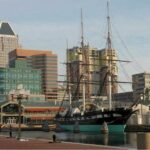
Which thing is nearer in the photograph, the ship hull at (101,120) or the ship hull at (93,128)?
the ship hull at (93,128)

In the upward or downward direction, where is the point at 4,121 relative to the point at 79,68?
downward

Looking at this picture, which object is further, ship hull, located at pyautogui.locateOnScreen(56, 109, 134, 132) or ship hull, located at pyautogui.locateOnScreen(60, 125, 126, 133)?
ship hull, located at pyautogui.locateOnScreen(56, 109, 134, 132)

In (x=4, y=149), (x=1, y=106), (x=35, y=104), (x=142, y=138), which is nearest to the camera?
A: (x=142, y=138)

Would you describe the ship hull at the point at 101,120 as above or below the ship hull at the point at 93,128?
above

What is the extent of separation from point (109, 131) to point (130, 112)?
740 cm

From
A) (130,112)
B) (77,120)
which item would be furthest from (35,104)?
(130,112)

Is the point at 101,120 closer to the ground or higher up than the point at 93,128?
higher up

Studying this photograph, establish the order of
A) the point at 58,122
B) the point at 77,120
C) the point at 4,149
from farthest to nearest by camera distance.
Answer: the point at 58,122 → the point at 77,120 → the point at 4,149

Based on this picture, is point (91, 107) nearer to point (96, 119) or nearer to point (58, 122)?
point (58, 122)

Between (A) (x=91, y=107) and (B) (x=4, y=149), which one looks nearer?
(B) (x=4, y=149)

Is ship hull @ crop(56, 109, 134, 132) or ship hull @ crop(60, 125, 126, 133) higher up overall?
ship hull @ crop(56, 109, 134, 132)

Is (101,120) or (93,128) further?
(93,128)

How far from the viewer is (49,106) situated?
629 feet

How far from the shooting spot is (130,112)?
4227 inches
